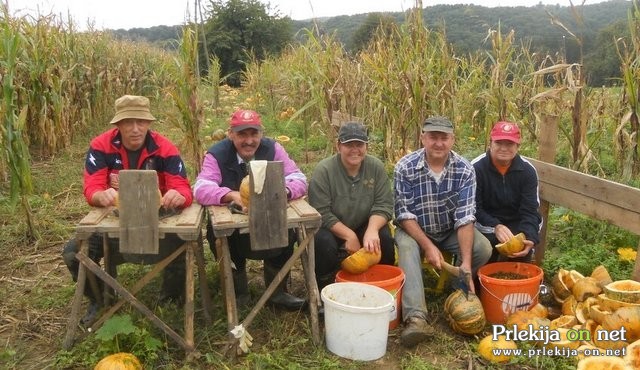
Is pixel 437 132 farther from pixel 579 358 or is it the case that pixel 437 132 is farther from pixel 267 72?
pixel 267 72

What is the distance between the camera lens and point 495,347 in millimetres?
3416

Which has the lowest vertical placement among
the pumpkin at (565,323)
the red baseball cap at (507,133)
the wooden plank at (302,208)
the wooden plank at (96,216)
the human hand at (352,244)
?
the pumpkin at (565,323)

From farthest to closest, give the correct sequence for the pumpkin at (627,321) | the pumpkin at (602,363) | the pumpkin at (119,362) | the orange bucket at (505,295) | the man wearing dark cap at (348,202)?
the man wearing dark cap at (348,202) → the orange bucket at (505,295) → the pumpkin at (627,321) → the pumpkin at (119,362) → the pumpkin at (602,363)

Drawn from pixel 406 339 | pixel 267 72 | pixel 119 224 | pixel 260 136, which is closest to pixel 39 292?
pixel 119 224

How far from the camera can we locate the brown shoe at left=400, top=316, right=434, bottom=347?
139 inches

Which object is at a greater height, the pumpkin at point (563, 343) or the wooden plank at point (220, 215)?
the wooden plank at point (220, 215)

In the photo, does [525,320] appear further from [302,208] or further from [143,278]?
[143,278]

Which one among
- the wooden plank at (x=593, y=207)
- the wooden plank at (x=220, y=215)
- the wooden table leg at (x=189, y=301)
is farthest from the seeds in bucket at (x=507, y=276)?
the wooden table leg at (x=189, y=301)

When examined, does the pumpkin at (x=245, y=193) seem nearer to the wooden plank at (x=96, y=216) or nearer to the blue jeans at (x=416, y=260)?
the wooden plank at (x=96, y=216)

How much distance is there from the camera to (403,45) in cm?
617

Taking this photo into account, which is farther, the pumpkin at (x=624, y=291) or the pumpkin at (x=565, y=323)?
the pumpkin at (x=565, y=323)

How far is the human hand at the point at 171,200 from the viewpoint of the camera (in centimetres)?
356

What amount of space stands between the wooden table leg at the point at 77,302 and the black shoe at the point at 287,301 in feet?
4.52

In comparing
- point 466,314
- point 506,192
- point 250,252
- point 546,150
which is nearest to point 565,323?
point 466,314
